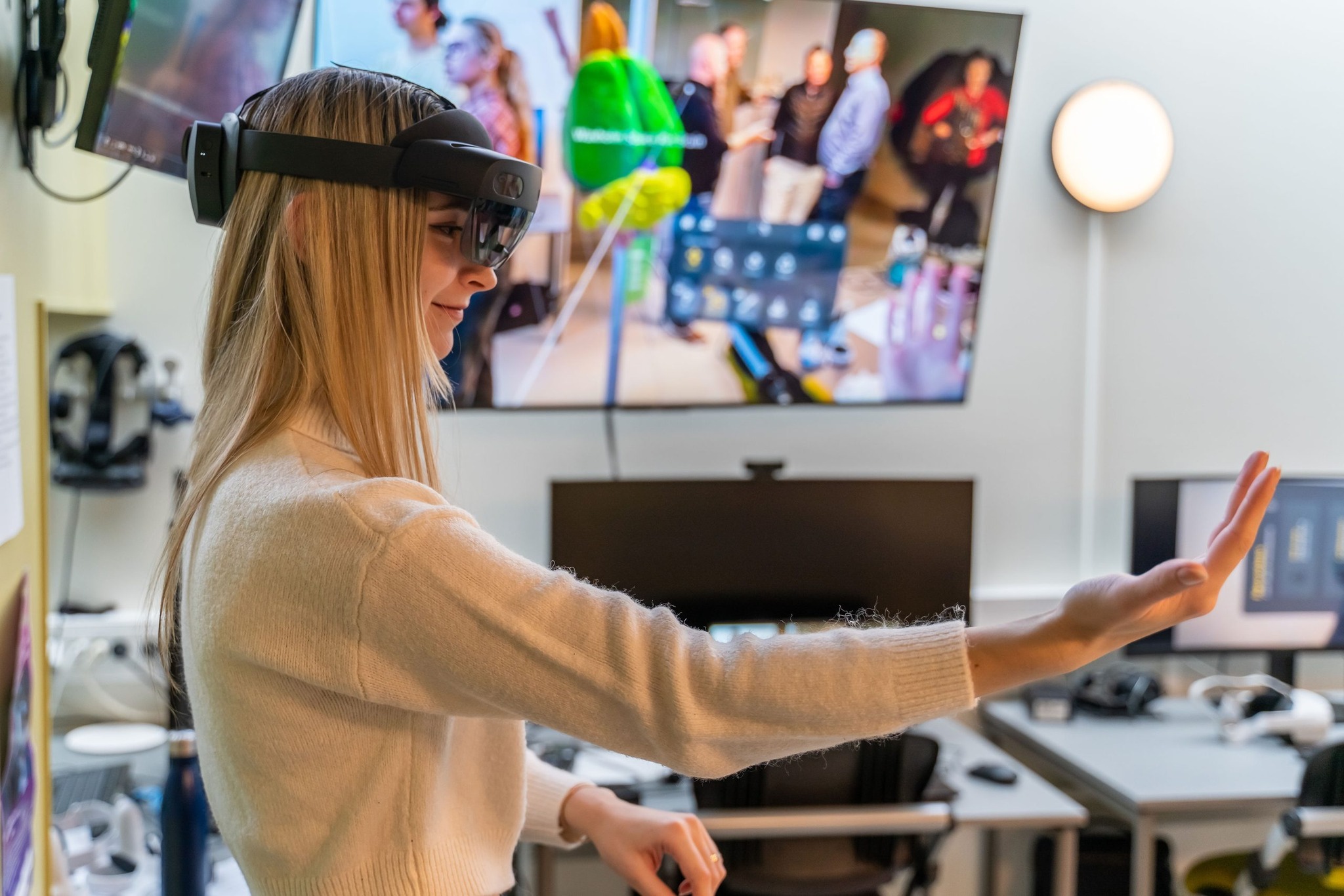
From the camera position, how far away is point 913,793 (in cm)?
194

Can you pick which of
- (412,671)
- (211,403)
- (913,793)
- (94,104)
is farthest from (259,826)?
(913,793)

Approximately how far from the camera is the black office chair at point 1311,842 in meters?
1.98

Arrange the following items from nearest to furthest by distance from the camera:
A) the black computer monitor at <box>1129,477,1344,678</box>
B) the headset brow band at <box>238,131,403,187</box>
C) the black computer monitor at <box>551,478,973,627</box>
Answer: the headset brow band at <box>238,131,403,187</box> → the black computer monitor at <box>551,478,973,627</box> → the black computer monitor at <box>1129,477,1344,678</box>

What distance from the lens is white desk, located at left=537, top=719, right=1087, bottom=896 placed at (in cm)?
188

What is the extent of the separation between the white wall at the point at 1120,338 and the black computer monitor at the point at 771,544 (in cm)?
30

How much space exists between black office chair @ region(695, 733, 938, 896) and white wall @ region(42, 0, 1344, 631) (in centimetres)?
85

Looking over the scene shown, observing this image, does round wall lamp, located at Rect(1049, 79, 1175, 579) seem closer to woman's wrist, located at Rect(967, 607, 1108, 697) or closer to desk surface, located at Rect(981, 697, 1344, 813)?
desk surface, located at Rect(981, 697, 1344, 813)

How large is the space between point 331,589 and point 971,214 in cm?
206

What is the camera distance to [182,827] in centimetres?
151

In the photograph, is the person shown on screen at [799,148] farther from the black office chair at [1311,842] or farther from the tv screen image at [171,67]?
the black office chair at [1311,842]

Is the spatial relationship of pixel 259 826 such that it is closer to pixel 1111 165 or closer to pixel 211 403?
pixel 211 403

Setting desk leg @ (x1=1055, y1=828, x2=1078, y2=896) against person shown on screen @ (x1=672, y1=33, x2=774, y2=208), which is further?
person shown on screen @ (x1=672, y1=33, x2=774, y2=208)

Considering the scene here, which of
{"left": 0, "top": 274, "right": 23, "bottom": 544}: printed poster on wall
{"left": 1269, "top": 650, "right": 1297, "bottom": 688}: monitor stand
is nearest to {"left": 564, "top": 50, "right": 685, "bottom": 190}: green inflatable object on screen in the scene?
{"left": 0, "top": 274, "right": 23, "bottom": 544}: printed poster on wall

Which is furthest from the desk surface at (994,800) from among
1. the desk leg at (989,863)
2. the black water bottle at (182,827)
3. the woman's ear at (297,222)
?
the woman's ear at (297,222)
